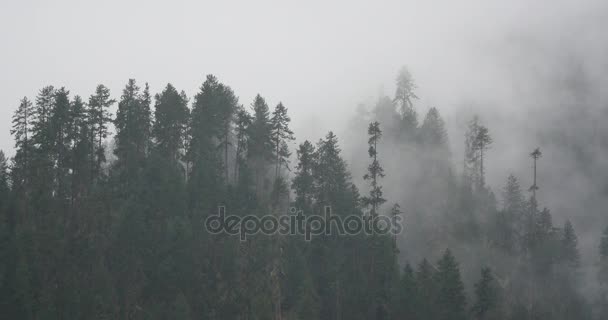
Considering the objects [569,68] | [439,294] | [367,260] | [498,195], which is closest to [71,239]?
[367,260]

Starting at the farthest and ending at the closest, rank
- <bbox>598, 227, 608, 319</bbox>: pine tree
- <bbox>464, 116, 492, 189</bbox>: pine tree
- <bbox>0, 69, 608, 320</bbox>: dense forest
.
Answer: <bbox>464, 116, 492, 189</bbox>: pine tree
<bbox>598, 227, 608, 319</bbox>: pine tree
<bbox>0, 69, 608, 320</bbox>: dense forest

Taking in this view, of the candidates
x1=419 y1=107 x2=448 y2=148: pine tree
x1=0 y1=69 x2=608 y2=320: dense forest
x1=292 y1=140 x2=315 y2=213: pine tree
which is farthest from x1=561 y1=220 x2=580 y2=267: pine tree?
x1=292 y1=140 x2=315 y2=213: pine tree

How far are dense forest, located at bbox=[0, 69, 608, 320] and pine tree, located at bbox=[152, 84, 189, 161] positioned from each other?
16 centimetres

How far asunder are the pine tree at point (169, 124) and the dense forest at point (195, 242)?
160 millimetres

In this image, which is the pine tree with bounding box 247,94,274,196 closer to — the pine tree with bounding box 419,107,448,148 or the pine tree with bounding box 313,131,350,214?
the pine tree with bounding box 313,131,350,214

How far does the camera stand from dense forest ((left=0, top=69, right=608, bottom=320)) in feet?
147

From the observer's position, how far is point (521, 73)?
139500 mm

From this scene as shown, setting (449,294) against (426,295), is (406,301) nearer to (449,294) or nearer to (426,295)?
(426,295)

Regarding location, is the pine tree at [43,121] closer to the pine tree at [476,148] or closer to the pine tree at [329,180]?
the pine tree at [329,180]

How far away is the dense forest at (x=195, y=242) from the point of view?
4466cm

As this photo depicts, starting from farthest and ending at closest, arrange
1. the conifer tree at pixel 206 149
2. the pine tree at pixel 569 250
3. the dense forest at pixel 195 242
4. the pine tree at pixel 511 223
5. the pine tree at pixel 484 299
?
1. the pine tree at pixel 569 250
2. the pine tree at pixel 511 223
3. the pine tree at pixel 484 299
4. the conifer tree at pixel 206 149
5. the dense forest at pixel 195 242

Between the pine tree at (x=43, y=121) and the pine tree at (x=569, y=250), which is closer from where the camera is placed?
the pine tree at (x=43, y=121)

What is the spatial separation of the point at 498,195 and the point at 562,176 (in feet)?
54.7

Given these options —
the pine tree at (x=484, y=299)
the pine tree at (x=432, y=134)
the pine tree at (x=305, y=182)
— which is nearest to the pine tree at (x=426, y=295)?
the pine tree at (x=484, y=299)
